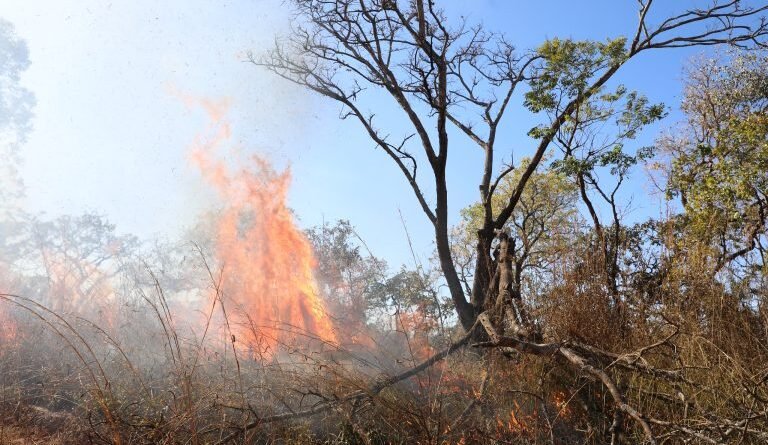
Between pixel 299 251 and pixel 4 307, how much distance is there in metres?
8.83

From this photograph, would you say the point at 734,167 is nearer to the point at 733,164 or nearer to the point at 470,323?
the point at 733,164

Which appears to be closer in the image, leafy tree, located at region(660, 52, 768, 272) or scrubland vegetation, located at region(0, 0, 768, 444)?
scrubland vegetation, located at region(0, 0, 768, 444)

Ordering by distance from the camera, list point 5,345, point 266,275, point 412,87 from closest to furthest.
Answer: point 5,345, point 412,87, point 266,275

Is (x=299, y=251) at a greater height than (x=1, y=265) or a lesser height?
lesser

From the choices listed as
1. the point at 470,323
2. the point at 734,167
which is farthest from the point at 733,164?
the point at 470,323

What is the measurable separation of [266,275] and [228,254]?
4.64m

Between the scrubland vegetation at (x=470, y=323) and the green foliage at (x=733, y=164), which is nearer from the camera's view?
the scrubland vegetation at (x=470, y=323)

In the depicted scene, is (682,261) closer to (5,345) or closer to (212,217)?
(5,345)

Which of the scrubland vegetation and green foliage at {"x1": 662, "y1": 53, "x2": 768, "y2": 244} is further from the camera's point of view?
green foliage at {"x1": 662, "y1": 53, "x2": 768, "y2": 244}

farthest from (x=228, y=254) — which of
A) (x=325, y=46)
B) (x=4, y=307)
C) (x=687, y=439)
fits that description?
(x=687, y=439)

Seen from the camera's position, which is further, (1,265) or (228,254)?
(1,265)

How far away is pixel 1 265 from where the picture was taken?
23266 millimetres

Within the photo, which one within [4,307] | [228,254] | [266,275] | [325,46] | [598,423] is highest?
[325,46]

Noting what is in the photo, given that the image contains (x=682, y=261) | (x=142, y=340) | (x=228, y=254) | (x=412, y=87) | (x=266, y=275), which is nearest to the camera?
(x=682, y=261)
